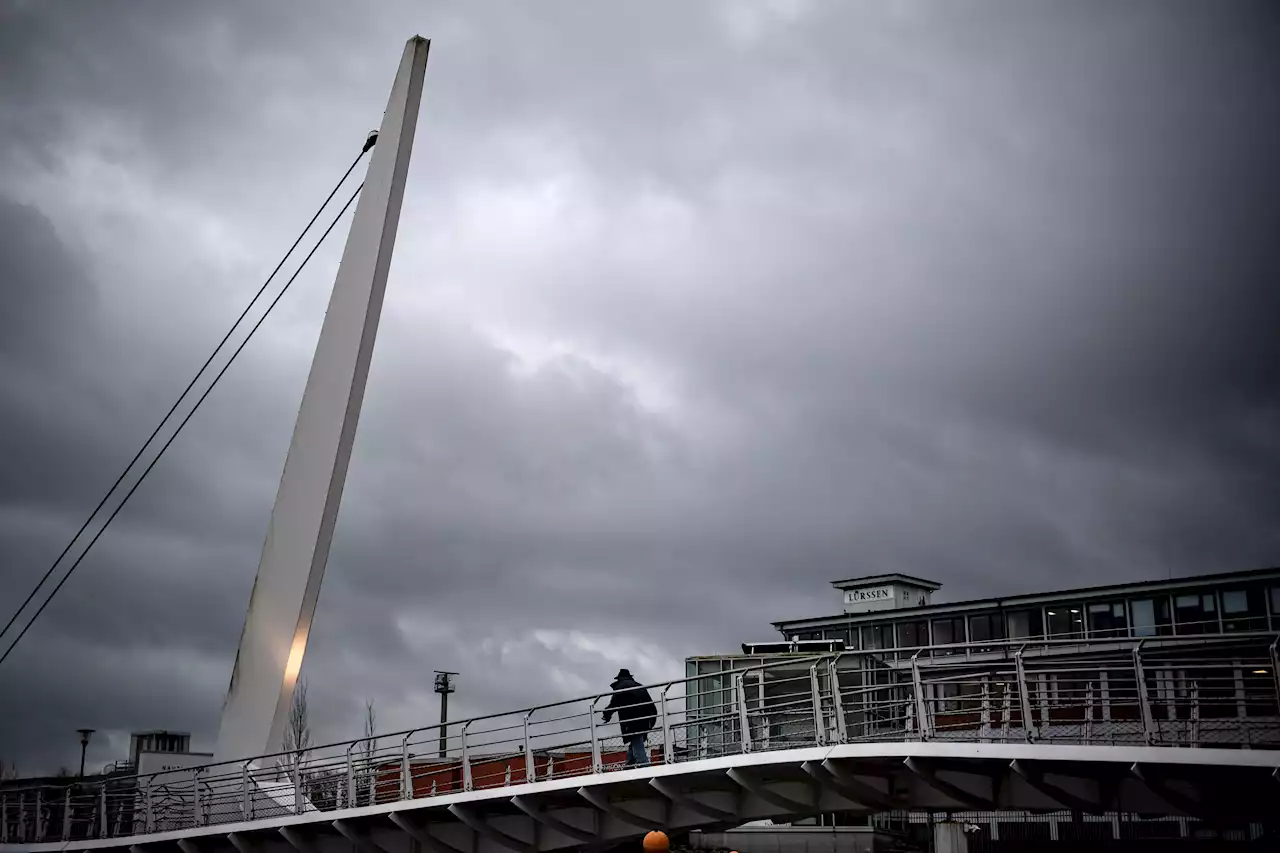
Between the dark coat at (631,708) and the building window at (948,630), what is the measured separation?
80.1 feet

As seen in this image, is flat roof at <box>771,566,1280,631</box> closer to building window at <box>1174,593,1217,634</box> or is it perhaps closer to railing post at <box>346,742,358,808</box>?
building window at <box>1174,593,1217,634</box>

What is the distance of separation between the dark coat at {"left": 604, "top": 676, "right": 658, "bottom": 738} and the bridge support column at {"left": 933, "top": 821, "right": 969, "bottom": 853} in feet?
33.6

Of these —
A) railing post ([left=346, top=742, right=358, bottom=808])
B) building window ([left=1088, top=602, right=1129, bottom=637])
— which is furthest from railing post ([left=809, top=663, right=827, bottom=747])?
building window ([left=1088, top=602, right=1129, bottom=637])

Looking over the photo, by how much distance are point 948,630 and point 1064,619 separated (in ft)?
12.9

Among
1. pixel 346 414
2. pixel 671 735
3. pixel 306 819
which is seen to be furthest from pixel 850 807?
pixel 346 414

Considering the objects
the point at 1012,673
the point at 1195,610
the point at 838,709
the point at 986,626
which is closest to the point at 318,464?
the point at 838,709

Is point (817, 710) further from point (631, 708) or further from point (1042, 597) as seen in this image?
point (1042, 597)

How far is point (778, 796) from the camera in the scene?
17.6 metres

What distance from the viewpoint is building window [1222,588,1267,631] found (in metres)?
36.0

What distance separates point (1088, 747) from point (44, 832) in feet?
71.5

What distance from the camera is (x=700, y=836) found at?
1388 inches

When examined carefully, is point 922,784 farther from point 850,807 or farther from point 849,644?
point 849,644

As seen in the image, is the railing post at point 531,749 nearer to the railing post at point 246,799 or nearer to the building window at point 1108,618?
the railing post at point 246,799

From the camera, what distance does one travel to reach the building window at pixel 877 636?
143ft
